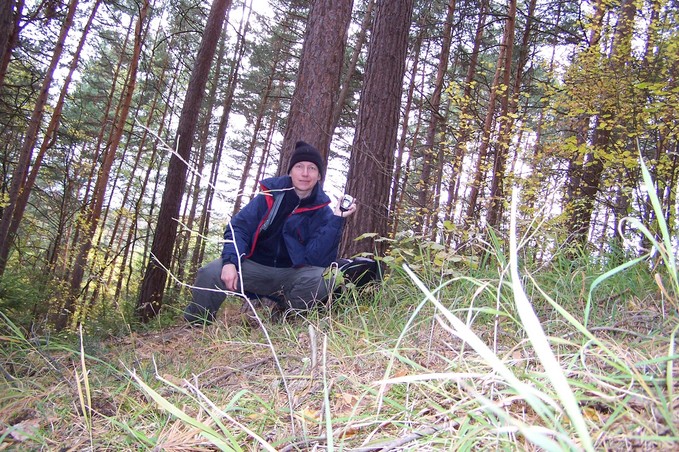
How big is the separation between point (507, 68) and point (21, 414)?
30.3 ft

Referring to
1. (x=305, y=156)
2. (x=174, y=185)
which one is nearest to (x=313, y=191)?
(x=305, y=156)

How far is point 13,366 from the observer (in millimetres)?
2176

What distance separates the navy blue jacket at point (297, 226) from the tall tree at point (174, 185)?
314cm

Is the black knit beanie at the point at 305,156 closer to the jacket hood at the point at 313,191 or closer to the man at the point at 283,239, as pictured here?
the man at the point at 283,239

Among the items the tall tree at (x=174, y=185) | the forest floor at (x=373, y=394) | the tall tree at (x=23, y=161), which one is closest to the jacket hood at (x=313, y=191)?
the forest floor at (x=373, y=394)

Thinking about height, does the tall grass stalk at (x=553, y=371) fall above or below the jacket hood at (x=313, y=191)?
below

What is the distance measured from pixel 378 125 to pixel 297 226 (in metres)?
1.39

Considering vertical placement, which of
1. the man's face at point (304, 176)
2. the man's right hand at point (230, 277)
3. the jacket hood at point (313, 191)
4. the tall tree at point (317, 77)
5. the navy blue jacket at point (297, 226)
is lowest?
the man's right hand at point (230, 277)

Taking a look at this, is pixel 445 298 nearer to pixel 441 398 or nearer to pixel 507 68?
pixel 441 398

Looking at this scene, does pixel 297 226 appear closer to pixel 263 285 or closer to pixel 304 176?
pixel 304 176

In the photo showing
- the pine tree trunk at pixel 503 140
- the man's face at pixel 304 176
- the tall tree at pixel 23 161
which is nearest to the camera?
the man's face at pixel 304 176

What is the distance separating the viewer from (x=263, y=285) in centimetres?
350

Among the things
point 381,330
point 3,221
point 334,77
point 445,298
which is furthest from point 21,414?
point 3,221

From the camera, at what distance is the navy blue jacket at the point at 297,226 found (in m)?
3.40
